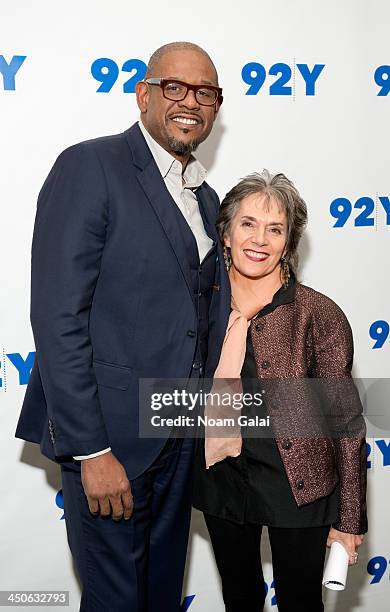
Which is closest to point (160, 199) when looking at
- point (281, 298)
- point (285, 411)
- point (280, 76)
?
point (281, 298)

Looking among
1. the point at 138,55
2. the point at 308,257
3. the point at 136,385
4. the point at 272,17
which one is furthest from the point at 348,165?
the point at 136,385

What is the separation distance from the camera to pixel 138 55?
2.08 meters

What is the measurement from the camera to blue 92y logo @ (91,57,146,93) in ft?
6.74

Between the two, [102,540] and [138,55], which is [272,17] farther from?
[102,540]

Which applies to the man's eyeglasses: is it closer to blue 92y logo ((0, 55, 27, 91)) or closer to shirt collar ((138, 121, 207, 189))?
shirt collar ((138, 121, 207, 189))

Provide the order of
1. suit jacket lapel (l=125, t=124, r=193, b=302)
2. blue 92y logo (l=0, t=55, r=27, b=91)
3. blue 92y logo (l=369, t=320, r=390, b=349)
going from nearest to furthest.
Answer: suit jacket lapel (l=125, t=124, r=193, b=302) < blue 92y logo (l=0, t=55, r=27, b=91) < blue 92y logo (l=369, t=320, r=390, b=349)

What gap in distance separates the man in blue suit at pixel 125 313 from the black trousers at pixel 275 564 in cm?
16

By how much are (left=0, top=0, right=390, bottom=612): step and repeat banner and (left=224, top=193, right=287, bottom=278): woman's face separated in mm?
542

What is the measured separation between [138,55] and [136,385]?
1.02 m

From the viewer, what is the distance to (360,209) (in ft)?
7.80

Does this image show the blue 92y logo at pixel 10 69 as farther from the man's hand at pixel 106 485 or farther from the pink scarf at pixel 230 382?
the man's hand at pixel 106 485

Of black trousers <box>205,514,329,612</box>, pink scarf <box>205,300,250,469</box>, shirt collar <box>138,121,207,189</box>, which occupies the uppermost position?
shirt collar <box>138,121,207,189</box>

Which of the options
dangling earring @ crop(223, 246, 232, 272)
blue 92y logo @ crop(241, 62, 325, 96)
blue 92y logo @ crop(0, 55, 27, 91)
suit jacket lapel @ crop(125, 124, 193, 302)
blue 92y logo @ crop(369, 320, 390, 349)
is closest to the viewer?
suit jacket lapel @ crop(125, 124, 193, 302)

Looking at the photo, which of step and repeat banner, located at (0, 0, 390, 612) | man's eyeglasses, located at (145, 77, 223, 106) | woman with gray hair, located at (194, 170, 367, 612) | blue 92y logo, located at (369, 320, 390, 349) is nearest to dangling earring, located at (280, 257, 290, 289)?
woman with gray hair, located at (194, 170, 367, 612)
